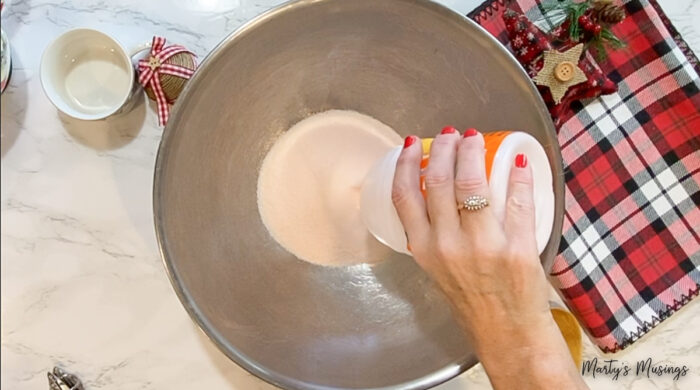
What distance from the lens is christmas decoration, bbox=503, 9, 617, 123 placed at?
0.66 metres

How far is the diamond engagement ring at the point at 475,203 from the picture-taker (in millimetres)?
465

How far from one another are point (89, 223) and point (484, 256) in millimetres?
437

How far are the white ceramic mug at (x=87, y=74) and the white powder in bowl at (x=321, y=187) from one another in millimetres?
168

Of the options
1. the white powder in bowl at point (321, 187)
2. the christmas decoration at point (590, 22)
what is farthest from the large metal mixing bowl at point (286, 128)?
the christmas decoration at point (590, 22)

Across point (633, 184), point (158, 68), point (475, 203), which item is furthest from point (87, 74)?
point (633, 184)

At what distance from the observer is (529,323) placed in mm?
509

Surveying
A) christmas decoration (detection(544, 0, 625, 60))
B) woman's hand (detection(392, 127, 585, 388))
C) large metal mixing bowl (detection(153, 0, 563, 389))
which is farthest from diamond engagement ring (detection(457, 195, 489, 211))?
christmas decoration (detection(544, 0, 625, 60))

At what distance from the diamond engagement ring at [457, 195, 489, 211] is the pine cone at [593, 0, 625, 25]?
1.04 ft

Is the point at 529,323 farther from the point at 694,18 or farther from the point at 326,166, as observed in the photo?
the point at 694,18

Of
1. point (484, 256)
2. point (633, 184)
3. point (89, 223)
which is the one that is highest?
point (89, 223)

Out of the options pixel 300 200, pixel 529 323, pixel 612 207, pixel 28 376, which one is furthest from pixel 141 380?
pixel 612 207

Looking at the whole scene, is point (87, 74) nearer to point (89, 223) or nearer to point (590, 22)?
point (89, 223)

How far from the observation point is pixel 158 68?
25.4 inches

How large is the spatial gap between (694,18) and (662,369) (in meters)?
0.38
